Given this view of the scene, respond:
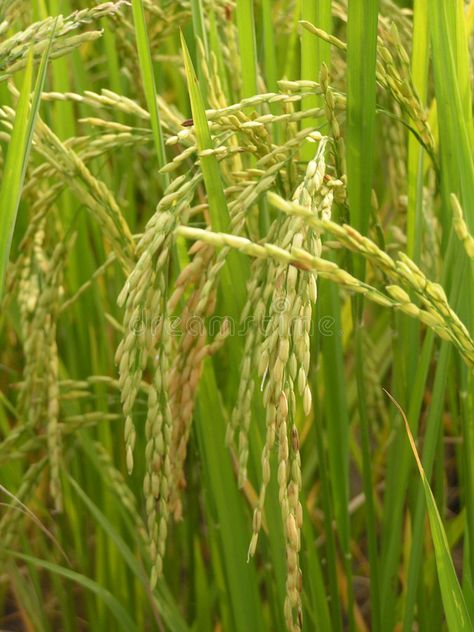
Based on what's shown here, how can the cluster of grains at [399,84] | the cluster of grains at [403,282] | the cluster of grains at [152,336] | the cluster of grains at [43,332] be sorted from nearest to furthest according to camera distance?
the cluster of grains at [403,282]
the cluster of grains at [152,336]
the cluster of grains at [399,84]
the cluster of grains at [43,332]

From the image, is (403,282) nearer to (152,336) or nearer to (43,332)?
(152,336)

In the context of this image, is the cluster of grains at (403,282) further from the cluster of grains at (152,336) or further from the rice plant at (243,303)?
the cluster of grains at (152,336)

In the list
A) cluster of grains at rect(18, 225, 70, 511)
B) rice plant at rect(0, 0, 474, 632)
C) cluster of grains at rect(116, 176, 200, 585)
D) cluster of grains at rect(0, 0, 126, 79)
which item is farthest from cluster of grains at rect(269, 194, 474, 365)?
cluster of grains at rect(18, 225, 70, 511)

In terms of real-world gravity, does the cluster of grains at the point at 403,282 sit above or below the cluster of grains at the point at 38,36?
below

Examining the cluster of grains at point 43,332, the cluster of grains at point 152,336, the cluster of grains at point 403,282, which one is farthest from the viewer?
the cluster of grains at point 43,332

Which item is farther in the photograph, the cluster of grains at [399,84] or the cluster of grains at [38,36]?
the cluster of grains at [399,84]

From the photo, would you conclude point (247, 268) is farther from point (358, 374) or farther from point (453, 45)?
point (453, 45)

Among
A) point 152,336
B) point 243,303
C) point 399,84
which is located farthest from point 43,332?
point 399,84

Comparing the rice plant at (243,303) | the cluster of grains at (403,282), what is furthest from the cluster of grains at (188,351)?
the cluster of grains at (403,282)
